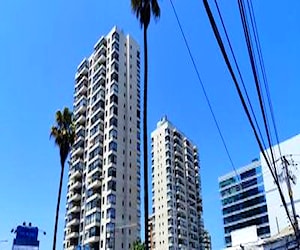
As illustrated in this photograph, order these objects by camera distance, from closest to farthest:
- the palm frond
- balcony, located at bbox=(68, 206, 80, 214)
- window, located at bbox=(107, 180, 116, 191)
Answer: the palm frond → window, located at bbox=(107, 180, 116, 191) → balcony, located at bbox=(68, 206, 80, 214)

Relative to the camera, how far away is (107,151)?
3388 inches

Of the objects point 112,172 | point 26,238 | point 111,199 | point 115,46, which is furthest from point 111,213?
point 115,46

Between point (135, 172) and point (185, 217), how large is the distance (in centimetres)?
3721

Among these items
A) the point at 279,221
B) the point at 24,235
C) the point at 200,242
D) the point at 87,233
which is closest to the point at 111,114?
the point at 87,233

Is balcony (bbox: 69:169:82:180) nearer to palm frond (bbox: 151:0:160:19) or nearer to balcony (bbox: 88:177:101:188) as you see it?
balcony (bbox: 88:177:101:188)

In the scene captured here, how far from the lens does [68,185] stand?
3775 inches

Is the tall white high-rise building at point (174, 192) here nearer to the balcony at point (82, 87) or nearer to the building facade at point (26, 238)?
the balcony at point (82, 87)

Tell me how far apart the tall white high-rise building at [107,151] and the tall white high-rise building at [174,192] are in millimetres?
29115

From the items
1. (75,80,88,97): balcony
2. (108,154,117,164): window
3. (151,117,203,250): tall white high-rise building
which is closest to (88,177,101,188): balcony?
(108,154,117,164): window

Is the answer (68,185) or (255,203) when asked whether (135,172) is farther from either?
(255,203)

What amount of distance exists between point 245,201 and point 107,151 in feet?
180

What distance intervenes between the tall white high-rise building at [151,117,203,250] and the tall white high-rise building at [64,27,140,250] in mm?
29115

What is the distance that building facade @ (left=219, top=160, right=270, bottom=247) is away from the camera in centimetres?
11669

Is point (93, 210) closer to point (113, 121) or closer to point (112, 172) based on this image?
point (112, 172)
